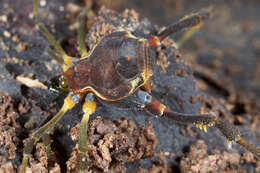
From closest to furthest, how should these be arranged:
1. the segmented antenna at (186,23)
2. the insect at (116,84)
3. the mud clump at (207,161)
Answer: the insect at (116,84), the mud clump at (207,161), the segmented antenna at (186,23)

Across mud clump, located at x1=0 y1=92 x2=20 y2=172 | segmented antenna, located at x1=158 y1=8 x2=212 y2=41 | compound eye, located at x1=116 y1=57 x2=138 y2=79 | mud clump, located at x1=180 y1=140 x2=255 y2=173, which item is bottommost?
mud clump, located at x1=180 y1=140 x2=255 y2=173

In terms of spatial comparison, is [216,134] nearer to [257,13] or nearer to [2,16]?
[2,16]

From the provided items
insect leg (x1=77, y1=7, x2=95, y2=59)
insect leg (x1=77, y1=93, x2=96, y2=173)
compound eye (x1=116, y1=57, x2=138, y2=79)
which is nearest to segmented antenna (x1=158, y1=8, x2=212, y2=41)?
compound eye (x1=116, y1=57, x2=138, y2=79)

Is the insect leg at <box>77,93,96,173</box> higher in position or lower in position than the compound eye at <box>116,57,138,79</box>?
lower

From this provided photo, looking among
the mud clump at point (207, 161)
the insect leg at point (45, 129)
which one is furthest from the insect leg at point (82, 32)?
the mud clump at point (207, 161)

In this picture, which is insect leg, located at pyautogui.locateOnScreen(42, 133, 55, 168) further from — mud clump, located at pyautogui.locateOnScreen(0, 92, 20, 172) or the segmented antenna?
the segmented antenna

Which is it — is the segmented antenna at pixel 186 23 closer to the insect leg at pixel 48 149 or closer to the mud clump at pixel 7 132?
the insect leg at pixel 48 149

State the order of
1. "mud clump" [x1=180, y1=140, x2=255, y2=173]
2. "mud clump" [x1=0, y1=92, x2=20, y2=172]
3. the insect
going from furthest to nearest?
1. "mud clump" [x1=180, y1=140, x2=255, y2=173]
2. the insect
3. "mud clump" [x1=0, y1=92, x2=20, y2=172]
